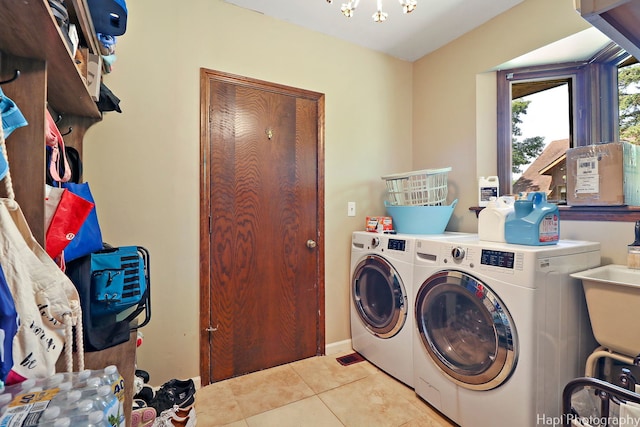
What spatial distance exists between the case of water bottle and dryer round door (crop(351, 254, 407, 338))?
60.2 inches

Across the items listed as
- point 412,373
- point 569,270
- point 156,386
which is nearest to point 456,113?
point 569,270

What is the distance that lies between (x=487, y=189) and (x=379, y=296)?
1112 mm

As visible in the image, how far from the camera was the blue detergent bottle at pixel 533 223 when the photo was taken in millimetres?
1387

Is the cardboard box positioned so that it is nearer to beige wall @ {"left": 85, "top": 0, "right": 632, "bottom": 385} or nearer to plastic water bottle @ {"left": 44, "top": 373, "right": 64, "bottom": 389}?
beige wall @ {"left": 85, "top": 0, "right": 632, "bottom": 385}

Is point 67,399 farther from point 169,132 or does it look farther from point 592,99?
point 592,99

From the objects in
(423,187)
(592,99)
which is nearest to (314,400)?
(423,187)

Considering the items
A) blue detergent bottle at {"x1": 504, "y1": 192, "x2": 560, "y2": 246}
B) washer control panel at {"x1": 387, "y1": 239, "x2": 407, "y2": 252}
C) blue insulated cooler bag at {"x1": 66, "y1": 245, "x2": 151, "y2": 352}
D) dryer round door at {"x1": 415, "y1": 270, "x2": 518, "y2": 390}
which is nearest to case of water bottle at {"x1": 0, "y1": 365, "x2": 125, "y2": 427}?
blue insulated cooler bag at {"x1": 66, "y1": 245, "x2": 151, "y2": 352}

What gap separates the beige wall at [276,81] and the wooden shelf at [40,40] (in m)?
0.57

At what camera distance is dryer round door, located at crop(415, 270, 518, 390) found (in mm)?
1315

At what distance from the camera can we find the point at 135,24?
1.71 metres

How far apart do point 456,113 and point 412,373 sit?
6.44ft

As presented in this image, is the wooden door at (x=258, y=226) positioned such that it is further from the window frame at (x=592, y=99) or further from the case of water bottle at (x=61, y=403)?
the window frame at (x=592, y=99)

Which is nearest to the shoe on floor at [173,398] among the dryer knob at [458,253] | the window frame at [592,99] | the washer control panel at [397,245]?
the washer control panel at [397,245]

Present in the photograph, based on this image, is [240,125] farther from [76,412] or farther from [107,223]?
[76,412]
